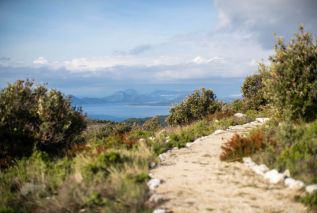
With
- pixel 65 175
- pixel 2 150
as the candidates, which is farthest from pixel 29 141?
pixel 65 175

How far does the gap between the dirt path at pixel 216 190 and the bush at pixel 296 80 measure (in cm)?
654

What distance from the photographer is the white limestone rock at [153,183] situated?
11.2 m

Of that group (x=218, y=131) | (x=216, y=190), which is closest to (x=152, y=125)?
(x=218, y=131)

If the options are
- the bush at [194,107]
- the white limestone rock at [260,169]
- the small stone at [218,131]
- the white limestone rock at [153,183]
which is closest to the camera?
the white limestone rock at [153,183]

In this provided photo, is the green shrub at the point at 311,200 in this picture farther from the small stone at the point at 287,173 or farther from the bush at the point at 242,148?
the bush at the point at 242,148

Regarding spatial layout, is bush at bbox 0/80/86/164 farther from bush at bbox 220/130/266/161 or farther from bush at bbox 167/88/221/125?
bush at bbox 167/88/221/125

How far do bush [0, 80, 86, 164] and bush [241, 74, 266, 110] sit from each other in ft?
72.6

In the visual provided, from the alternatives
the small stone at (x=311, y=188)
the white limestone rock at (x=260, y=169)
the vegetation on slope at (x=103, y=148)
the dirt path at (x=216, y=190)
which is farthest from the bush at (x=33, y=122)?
the small stone at (x=311, y=188)

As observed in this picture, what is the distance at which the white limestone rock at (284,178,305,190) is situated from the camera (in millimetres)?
10711

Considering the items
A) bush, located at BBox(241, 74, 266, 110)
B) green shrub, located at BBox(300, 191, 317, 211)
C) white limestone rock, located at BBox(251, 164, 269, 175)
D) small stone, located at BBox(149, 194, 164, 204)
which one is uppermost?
bush, located at BBox(241, 74, 266, 110)

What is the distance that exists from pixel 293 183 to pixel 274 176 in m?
0.74

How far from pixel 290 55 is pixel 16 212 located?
586 inches

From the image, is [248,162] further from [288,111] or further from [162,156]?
[288,111]

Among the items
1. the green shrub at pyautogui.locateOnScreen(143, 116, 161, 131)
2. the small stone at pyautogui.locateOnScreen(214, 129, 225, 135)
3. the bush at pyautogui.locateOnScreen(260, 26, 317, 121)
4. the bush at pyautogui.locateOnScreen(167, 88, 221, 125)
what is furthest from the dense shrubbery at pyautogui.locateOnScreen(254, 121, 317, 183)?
the bush at pyautogui.locateOnScreen(167, 88, 221, 125)
